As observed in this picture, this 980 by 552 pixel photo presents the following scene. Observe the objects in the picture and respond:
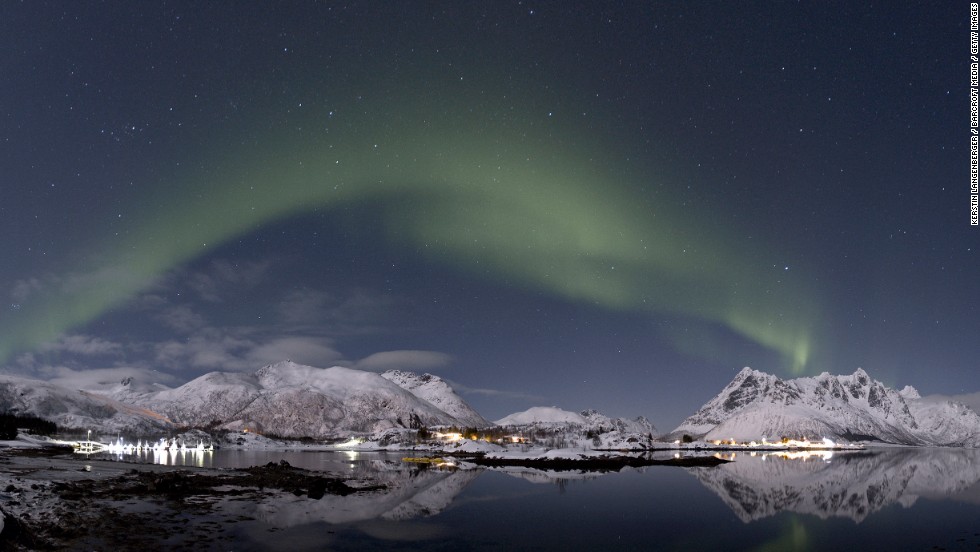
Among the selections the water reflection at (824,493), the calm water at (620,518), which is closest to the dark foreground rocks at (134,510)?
the calm water at (620,518)

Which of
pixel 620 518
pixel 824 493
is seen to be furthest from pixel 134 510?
pixel 824 493

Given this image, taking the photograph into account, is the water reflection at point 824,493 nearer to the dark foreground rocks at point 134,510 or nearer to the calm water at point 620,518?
the calm water at point 620,518

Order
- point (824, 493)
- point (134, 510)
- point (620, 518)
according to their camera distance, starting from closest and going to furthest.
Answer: point (134, 510), point (620, 518), point (824, 493)

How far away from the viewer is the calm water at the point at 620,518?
35.5 metres

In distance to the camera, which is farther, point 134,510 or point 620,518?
point 620,518

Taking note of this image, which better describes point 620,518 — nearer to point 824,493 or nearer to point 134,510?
point 824,493

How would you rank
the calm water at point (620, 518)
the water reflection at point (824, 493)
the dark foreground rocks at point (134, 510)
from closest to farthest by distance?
1. the dark foreground rocks at point (134, 510)
2. the calm water at point (620, 518)
3. the water reflection at point (824, 493)

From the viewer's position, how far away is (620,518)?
46.2 m

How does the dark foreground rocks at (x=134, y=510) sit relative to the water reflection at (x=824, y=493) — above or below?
above

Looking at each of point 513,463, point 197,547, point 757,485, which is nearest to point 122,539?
point 197,547

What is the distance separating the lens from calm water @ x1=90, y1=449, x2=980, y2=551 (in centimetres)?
3550

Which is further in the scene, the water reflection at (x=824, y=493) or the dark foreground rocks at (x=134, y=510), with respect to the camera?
the water reflection at (x=824, y=493)

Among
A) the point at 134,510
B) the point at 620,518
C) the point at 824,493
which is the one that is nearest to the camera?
the point at 134,510

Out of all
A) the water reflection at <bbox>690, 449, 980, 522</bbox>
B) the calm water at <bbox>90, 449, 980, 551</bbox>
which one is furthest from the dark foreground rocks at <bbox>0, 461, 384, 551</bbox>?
the water reflection at <bbox>690, 449, 980, 522</bbox>
